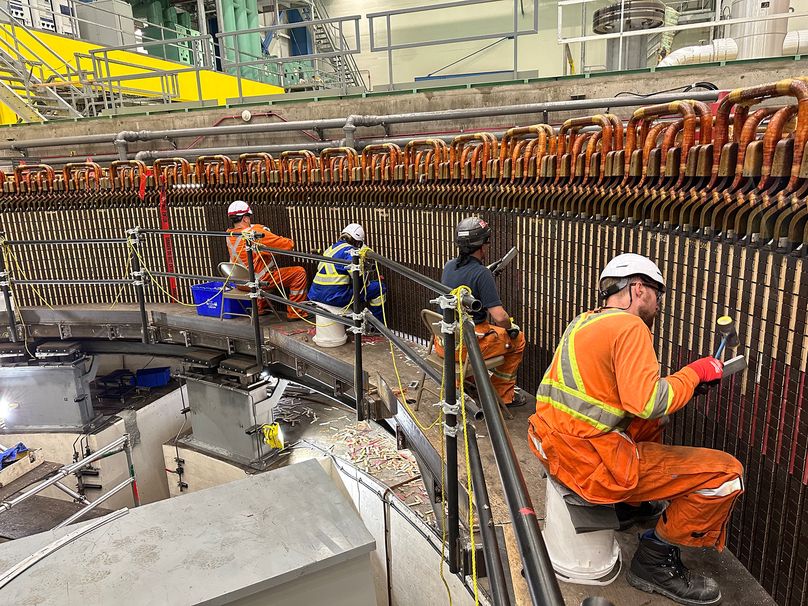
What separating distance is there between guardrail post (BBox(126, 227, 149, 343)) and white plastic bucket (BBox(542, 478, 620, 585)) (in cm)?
553

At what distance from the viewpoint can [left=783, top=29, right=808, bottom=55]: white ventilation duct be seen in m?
6.18

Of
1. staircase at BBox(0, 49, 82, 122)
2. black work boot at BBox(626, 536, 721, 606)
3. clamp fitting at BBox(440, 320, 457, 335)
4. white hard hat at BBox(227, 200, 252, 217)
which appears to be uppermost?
staircase at BBox(0, 49, 82, 122)

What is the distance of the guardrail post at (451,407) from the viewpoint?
213 cm

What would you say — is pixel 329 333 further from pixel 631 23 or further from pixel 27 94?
pixel 27 94

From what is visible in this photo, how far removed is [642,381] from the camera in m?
2.00

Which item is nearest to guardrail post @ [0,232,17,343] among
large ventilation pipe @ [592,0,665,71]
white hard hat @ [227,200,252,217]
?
white hard hat @ [227,200,252,217]

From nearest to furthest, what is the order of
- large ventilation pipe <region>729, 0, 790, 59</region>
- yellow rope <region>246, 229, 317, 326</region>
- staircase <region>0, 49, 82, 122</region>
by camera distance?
yellow rope <region>246, 229, 317, 326</region> → large ventilation pipe <region>729, 0, 790, 59</region> → staircase <region>0, 49, 82, 122</region>

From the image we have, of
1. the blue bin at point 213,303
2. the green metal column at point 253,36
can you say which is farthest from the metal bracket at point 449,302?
the green metal column at point 253,36

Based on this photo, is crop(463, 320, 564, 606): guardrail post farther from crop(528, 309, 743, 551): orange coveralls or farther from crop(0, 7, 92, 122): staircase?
crop(0, 7, 92, 122): staircase

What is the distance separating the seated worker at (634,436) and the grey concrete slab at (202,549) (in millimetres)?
1037

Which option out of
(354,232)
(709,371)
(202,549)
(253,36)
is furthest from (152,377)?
(253,36)

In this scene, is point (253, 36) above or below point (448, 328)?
above

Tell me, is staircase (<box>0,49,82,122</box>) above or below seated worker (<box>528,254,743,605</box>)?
above

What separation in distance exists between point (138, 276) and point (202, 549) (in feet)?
Answer: 15.9
